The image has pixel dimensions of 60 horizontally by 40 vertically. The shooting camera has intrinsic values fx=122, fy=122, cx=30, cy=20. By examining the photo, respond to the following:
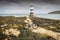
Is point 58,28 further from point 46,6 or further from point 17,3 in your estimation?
point 17,3

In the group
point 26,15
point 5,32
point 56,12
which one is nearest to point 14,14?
point 26,15

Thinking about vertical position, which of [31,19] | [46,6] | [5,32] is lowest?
[5,32]

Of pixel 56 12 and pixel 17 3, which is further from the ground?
pixel 17 3

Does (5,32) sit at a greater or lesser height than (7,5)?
lesser

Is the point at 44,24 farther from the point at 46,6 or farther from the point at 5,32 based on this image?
the point at 5,32

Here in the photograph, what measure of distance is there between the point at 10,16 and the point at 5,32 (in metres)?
0.36

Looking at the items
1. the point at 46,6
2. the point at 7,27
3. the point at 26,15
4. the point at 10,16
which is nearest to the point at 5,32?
the point at 7,27

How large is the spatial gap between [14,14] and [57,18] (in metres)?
0.94

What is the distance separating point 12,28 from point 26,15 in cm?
42

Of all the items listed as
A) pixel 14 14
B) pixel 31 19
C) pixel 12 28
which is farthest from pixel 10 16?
pixel 31 19

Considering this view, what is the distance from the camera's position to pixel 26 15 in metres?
2.67

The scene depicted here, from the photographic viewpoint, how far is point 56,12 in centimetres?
264

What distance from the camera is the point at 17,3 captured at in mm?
2701

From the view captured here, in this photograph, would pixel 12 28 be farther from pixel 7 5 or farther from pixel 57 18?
pixel 57 18
